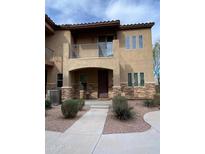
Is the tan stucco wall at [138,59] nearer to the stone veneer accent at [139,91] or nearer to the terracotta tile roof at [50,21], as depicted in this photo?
the stone veneer accent at [139,91]

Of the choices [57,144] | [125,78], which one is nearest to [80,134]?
[57,144]

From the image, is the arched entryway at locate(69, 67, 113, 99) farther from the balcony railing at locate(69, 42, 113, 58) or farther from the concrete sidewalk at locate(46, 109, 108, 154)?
the concrete sidewalk at locate(46, 109, 108, 154)

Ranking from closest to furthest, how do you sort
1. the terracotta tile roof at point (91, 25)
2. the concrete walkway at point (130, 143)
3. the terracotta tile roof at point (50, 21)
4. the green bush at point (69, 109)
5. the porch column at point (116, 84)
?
the concrete walkway at point (130, 143)
the green bush at point (69, 109)
the porch column at point (116, 84)
the terracotta tile roof at point (50, 21)
the terracotta tile roof at point (91, 25)

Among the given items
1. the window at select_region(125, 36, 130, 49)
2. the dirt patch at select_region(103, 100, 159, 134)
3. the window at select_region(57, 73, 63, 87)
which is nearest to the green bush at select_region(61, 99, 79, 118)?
the dirt patch at select_region(103, 100, 159, 134)

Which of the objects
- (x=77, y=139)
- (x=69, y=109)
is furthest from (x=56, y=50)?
(x=77, y=139)

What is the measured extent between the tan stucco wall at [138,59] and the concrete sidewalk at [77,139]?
8.80 m

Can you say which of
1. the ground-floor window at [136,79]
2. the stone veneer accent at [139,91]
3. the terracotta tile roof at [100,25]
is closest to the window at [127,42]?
the terracotta tile roof at [100,25]

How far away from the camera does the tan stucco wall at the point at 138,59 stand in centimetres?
1534
